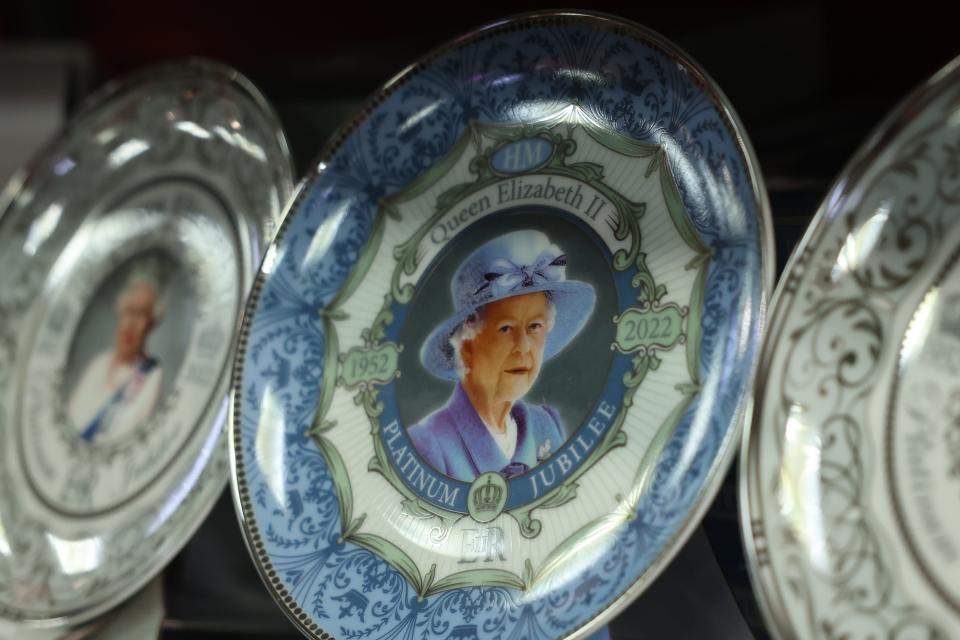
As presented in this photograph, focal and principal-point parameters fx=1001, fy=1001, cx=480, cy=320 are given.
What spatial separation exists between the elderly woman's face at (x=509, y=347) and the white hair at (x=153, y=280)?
306 millimetres

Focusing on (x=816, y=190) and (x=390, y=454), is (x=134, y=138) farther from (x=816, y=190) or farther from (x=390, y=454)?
(x=816, y=190)

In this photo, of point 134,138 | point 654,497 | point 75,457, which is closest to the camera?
point 654,497

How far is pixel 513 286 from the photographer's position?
1.95 ft

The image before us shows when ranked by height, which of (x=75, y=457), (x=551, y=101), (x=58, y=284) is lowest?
(x=75, y=457)

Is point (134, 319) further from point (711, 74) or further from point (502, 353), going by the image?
point (711, 74)

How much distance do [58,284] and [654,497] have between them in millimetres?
582

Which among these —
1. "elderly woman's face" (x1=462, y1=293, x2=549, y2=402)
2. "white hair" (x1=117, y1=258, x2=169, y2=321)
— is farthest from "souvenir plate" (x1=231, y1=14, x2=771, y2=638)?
"white hair" (x1=117, y1=258, x2=169, y2=321)

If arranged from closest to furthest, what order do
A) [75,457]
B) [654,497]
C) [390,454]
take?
[654,497] < [390,454] < [75,457]

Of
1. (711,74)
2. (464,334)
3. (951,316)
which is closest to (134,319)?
(464,334)

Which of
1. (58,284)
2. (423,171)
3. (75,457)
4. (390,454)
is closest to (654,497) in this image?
(390,454)

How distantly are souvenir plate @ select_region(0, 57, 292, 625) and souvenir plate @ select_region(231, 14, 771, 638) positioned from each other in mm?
83

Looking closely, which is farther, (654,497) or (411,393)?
(411,393)

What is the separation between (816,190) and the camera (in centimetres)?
56

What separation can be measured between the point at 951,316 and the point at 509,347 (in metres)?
0.24
